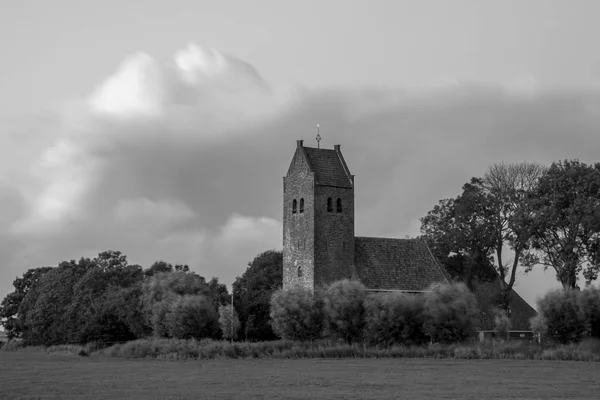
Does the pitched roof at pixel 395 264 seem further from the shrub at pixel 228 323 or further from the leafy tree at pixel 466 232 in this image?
the shrub at pixel 228 323

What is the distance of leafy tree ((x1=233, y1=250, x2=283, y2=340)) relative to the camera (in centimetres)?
7862

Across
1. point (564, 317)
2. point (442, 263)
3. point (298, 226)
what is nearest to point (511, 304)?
point (442, 263)

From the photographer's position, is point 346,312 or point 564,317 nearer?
point 564,317

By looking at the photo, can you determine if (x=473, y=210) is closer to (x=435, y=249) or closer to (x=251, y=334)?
(x=435, y=249)

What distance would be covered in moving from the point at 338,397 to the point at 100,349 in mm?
46458

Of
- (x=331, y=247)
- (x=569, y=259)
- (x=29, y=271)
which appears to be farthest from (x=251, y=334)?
(x=29, y=271)

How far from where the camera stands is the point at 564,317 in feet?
187

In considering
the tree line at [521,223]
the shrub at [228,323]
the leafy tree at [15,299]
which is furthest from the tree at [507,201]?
the leafy tree at [15,299]

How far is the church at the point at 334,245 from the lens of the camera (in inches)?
2987

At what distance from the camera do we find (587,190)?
66688 millimetres

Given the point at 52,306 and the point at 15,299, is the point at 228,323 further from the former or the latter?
the point at 15,299

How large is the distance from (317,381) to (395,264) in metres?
43.9

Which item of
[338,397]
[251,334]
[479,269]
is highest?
[479,269]

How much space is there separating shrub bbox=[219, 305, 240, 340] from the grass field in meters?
25.9
